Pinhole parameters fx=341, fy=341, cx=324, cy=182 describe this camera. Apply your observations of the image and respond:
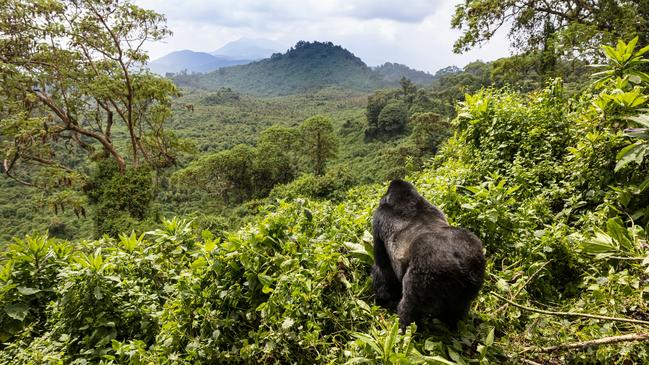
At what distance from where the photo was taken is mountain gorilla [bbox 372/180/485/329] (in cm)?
200

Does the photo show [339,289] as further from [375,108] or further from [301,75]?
[301,75]

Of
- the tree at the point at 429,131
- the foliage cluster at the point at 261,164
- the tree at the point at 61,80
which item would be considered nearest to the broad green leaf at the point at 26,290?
the tree at the point at 61,80

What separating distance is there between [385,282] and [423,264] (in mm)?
613

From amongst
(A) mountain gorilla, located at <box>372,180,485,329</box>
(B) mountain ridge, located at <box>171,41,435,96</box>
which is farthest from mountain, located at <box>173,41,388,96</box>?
(A) mountain gorilla, located at <box>372,180,485,329</box>

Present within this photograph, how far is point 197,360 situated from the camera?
7.68ft

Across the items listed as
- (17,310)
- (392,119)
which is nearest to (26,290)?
(17,310)

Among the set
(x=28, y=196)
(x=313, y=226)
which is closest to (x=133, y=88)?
(x=313, y=226)

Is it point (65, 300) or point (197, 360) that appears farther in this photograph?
point (65, 300)

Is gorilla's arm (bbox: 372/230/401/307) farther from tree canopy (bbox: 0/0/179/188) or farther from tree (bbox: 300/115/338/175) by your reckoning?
tree (bbox: 300/115/338/175)

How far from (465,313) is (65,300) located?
309cm

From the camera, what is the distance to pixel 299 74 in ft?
578

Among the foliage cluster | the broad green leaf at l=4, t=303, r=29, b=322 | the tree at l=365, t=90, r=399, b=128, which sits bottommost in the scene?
the foliage cluster

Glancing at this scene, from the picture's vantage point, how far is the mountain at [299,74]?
161250 mm

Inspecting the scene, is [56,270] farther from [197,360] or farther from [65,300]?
[197,360]
